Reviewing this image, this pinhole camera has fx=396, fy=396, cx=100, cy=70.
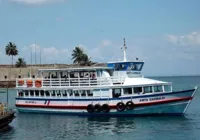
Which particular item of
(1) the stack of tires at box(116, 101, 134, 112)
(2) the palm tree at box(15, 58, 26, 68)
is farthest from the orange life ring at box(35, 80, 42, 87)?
(2) the palm tree at box(15, 58, 26, 68)

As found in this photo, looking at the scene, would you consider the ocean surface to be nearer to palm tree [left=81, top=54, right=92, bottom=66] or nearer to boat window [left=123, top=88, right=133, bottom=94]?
boat window [left=123, top=88, right=133, bottom=94]

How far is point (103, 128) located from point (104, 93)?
6703mm

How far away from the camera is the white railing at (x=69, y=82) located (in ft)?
131

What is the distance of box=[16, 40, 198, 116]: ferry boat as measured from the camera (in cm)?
3800

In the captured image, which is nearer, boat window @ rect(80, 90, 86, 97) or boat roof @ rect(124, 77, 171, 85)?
boat roof @ rect(124, 77, 171, 85)

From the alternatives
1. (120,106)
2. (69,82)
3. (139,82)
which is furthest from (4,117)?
(139,82)

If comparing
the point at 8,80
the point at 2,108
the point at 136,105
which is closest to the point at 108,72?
the point at 136,105

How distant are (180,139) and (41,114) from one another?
1920 cm

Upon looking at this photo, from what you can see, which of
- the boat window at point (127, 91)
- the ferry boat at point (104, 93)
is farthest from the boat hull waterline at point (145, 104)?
the boat window at point (127, 91)

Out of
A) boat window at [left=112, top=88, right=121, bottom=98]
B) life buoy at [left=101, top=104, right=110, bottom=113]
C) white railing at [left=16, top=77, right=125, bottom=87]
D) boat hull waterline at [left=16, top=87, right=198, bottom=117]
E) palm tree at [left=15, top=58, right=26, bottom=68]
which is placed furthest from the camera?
palm tree at [left=15, top=58, right=26, bottom=68]

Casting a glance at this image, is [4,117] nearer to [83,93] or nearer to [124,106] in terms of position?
[83,93]

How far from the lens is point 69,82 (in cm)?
4153

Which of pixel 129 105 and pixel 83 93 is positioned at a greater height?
pixel 83 93

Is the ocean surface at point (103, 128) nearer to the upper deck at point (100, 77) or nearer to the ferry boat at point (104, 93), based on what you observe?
the ferry boat at point (104, 93)
